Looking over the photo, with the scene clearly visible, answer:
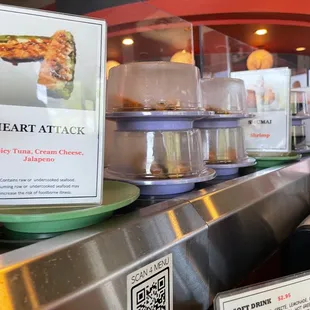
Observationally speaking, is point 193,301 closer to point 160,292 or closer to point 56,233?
point 160,292

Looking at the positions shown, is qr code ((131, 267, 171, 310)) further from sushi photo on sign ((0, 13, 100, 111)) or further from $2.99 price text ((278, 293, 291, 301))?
sushi photo on sign ((0, 13, 100, 111))

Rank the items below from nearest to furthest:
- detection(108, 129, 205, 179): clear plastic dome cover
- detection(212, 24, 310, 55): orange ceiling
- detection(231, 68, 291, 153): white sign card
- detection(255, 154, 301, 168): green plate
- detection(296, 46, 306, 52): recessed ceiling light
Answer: detection(108, 129, 205, 179): clear plastic dome cover
detection(255, 154, 301, 168): green plate
detection(231, 68, 291, 153): white sign card
detection(212, 24, 310, 55): orange ceiling
detection(296, 46, 306, 52): recessed ceiling light

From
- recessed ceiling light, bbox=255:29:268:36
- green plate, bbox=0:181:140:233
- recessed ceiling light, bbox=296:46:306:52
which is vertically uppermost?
recessed ceiling light, bbox=296:46:306:52

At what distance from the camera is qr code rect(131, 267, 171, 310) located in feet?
2.02

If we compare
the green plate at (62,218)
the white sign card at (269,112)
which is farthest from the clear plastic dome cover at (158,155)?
the white sign card at (269,112)

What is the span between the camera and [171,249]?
693 millimetres

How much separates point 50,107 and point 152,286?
0.34 m

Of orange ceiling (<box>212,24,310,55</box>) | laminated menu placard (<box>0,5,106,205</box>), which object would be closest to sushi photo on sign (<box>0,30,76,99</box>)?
laminated menu placard (<box>0,5,106,205</box>)

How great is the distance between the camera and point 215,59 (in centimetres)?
563

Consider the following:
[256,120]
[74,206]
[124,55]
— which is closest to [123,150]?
[74,206]

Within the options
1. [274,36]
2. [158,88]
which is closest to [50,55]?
A: [158,88]

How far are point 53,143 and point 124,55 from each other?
15.0 ft

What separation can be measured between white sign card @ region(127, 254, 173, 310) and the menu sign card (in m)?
0.09

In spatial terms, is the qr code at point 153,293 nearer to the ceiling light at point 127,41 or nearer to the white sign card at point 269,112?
the white sign card at point 269,112
